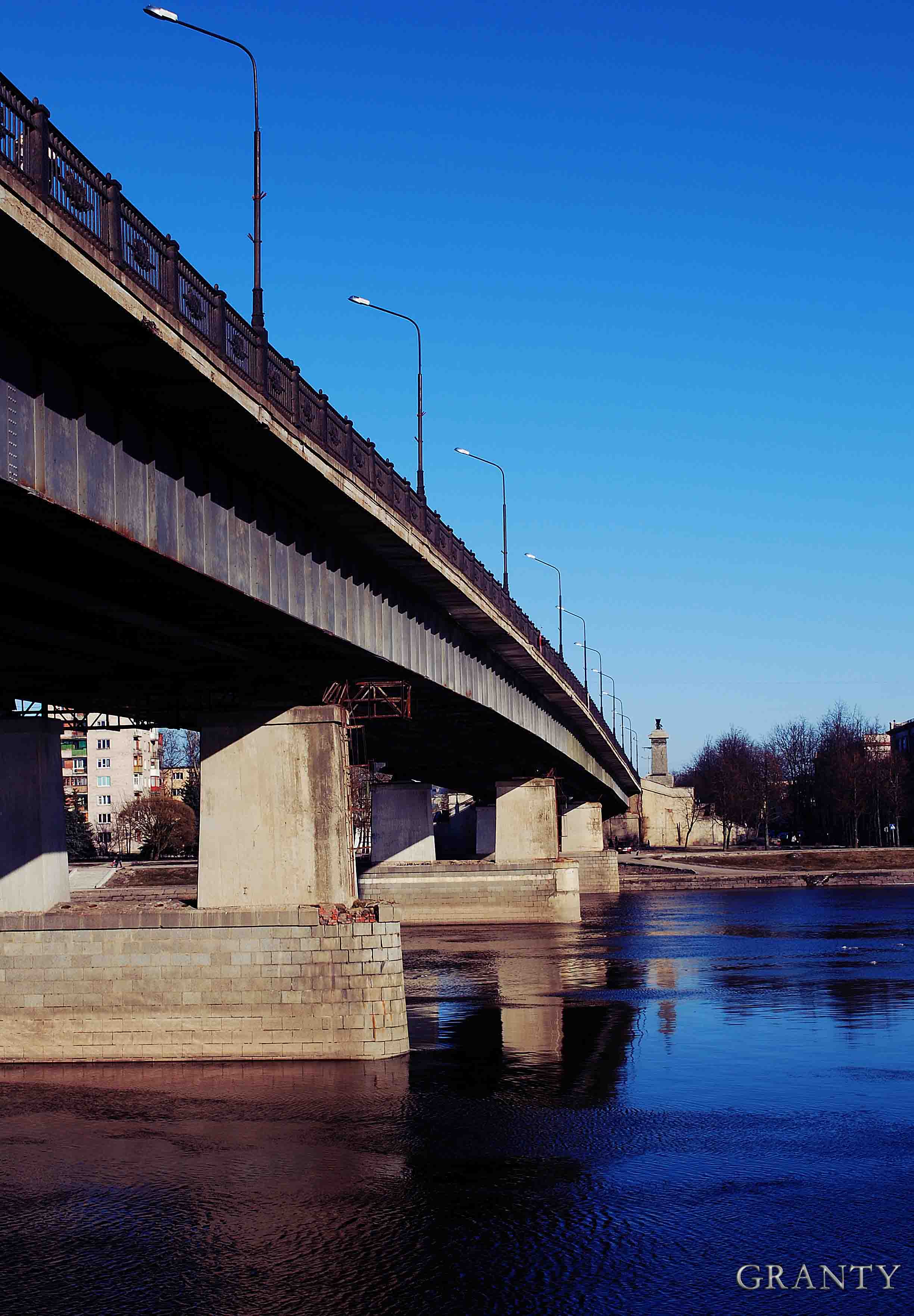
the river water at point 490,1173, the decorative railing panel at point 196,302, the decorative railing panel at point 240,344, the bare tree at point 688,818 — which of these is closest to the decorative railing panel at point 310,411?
the decorative railing panel at point 240,344

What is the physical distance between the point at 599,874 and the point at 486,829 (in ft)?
37.4

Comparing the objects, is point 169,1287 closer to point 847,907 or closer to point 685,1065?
point 685,1065

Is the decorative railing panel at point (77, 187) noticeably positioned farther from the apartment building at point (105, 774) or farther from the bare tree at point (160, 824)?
the apartment building at point (105, 774)

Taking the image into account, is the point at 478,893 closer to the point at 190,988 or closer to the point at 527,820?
the point at 527,820

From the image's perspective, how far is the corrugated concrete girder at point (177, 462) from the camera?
652 inches

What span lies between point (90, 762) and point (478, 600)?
5756 inches

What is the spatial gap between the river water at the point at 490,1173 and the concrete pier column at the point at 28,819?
4.63m

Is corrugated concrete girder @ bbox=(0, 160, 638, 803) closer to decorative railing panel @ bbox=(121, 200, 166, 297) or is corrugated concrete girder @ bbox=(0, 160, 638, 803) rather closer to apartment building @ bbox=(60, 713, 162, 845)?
decorative railing panel @ bbox=(121, 200, 166, 297)

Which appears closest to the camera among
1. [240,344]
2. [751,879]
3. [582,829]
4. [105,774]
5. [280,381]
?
[240,344]

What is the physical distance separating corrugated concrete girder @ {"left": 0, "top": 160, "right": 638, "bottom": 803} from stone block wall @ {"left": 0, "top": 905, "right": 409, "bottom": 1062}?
5.91 meters

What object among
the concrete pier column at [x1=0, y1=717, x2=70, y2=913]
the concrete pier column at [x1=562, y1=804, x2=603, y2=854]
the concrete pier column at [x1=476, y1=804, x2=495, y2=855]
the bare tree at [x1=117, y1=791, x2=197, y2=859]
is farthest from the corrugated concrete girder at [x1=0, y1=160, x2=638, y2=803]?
the bare tree at [x1=117, y1=791, x2=197, y2=859]

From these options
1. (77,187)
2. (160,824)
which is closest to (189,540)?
(77,187)

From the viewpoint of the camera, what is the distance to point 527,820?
79375mm

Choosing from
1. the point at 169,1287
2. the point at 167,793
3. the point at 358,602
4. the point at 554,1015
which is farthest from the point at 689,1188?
the point at 167,793
